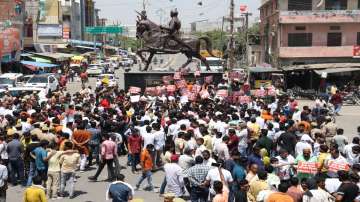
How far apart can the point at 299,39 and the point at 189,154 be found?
3917 centimetres

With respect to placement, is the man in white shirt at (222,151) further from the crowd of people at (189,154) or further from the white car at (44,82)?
the white car at (44,82)

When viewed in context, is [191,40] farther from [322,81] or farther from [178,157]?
[178,157]

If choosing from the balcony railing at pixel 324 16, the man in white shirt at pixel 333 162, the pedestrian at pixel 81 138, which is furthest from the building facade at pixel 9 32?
the man in white shirt at pixel 333 162

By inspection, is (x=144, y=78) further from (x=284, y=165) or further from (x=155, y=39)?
(x=284, y=165)

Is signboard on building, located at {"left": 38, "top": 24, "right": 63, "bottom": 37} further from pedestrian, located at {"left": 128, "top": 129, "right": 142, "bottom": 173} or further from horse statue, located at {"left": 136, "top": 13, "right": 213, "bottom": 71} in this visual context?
pedestrian, located at {"left": 128, "top": 129, "right": 142, "bottom": 173}

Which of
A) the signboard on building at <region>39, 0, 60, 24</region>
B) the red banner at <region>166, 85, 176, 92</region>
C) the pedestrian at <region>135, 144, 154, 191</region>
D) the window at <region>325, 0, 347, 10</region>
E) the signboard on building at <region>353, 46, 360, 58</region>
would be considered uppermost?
the signboard on building at <region>39, 0, 60, 24</region>

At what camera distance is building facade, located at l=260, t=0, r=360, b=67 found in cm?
4912

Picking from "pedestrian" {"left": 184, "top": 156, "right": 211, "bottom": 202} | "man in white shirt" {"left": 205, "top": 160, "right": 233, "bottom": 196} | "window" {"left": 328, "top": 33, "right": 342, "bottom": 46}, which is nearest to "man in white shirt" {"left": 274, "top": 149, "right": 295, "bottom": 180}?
"man in white shirt" {"left": 205, "top": 160, "right": 233, "bottom": 196}

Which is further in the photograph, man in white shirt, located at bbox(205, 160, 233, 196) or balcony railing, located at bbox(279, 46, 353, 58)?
balcony railing, located at bbox(279, 46, 353, 58)

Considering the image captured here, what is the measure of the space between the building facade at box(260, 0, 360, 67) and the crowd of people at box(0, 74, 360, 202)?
1209 inches

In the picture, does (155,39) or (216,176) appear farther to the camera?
(155,39)

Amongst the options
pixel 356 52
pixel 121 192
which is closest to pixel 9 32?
pixel 356 52

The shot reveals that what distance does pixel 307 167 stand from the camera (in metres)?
11.6

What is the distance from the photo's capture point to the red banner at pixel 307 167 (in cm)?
1158
